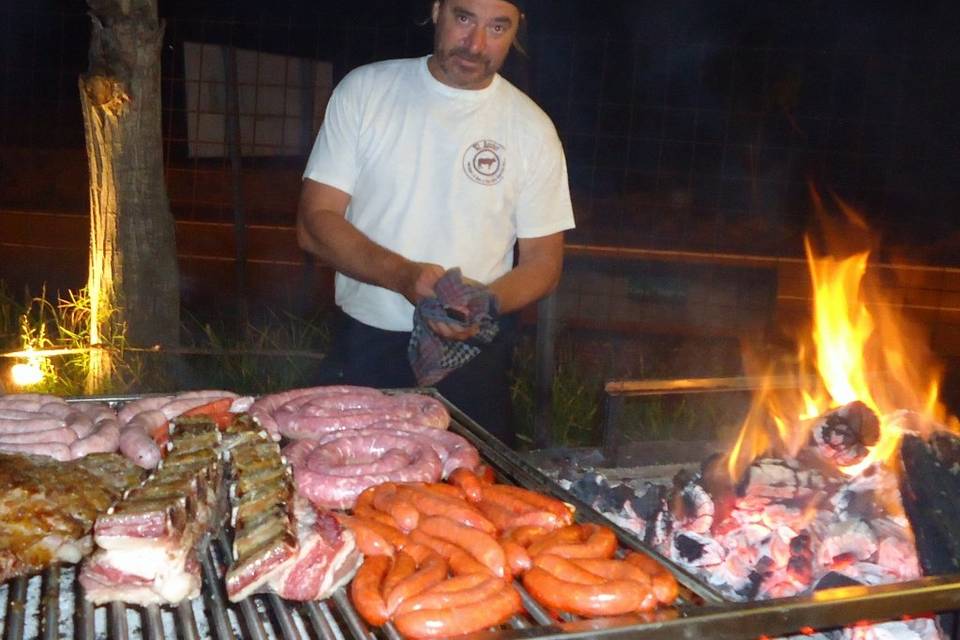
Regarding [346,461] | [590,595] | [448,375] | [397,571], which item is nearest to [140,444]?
[346,461]

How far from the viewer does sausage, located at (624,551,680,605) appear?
2508 millimetres

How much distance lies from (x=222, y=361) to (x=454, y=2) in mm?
4727

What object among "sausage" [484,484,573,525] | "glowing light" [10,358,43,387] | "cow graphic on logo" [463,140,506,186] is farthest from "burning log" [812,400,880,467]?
Result: "glowing light" [10,358,43,387]

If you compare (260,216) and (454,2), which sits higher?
(454,2)

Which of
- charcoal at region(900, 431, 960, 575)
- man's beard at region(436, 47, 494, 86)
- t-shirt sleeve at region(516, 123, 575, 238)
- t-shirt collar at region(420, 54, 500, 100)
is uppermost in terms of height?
man's beard at region(436, 47, 494, 86)

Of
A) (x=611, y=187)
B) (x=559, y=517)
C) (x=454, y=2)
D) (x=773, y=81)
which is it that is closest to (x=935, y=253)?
(x=773, y=81)

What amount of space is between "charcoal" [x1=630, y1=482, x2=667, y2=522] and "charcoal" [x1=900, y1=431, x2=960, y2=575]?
3.43 ft

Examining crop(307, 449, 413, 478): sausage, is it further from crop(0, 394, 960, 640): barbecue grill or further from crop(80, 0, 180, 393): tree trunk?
crop(80, 0, 180, 393): tree trunk

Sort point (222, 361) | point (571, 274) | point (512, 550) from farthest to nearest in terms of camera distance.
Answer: point (571, 274), point (222, 361), point (512, 550)

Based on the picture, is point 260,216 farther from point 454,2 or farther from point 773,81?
point 454,2

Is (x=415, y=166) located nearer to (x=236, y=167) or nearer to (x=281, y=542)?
(x=281, y=542)

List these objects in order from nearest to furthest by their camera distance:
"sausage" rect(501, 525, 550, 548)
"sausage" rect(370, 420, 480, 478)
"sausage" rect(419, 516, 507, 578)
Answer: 1. "sausage" rect(419, 516, 507, 578)
2. "sausage" rect(501, 525, 550, 548)
3. "sausage" rect(370, 420, 480, 478)

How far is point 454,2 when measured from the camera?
15.0 ft

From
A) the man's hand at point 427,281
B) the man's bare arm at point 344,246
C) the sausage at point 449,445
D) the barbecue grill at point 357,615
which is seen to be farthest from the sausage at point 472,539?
the man's bare arm at point 344,246
